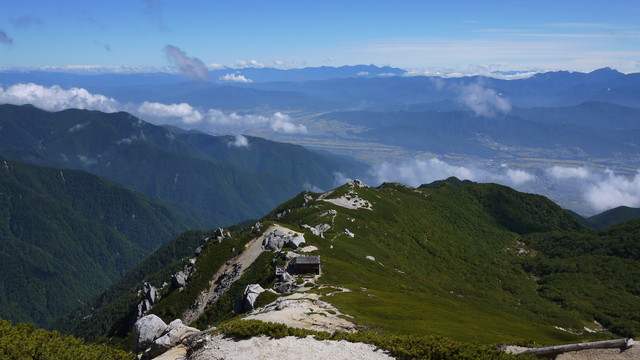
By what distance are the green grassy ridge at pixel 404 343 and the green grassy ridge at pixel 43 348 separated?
11.6m

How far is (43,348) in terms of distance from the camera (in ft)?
113

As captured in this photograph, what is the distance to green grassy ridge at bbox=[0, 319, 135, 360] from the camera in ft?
110

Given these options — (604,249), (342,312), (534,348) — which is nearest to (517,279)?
(604,249)

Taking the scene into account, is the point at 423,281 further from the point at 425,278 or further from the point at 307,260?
the point at 307,260

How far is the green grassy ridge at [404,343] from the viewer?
2888 cm

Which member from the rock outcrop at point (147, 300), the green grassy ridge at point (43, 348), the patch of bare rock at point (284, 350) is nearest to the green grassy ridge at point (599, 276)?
the patch of bare rock at point (284, 350)

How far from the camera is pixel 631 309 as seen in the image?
12538 centimetres

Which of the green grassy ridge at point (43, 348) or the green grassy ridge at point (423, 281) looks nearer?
the green grassy ridge at point (43, 348)

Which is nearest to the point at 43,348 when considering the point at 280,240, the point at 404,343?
the point at 404,343

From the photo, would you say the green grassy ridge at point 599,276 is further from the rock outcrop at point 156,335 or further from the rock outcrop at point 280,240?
the rock outcrop at point 156,335

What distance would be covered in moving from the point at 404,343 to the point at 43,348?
31219mm

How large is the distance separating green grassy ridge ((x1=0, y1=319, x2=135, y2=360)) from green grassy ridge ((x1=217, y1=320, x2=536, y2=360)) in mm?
11608

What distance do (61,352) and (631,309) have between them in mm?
154342

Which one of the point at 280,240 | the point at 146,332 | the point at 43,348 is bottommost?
the point at 280,240
